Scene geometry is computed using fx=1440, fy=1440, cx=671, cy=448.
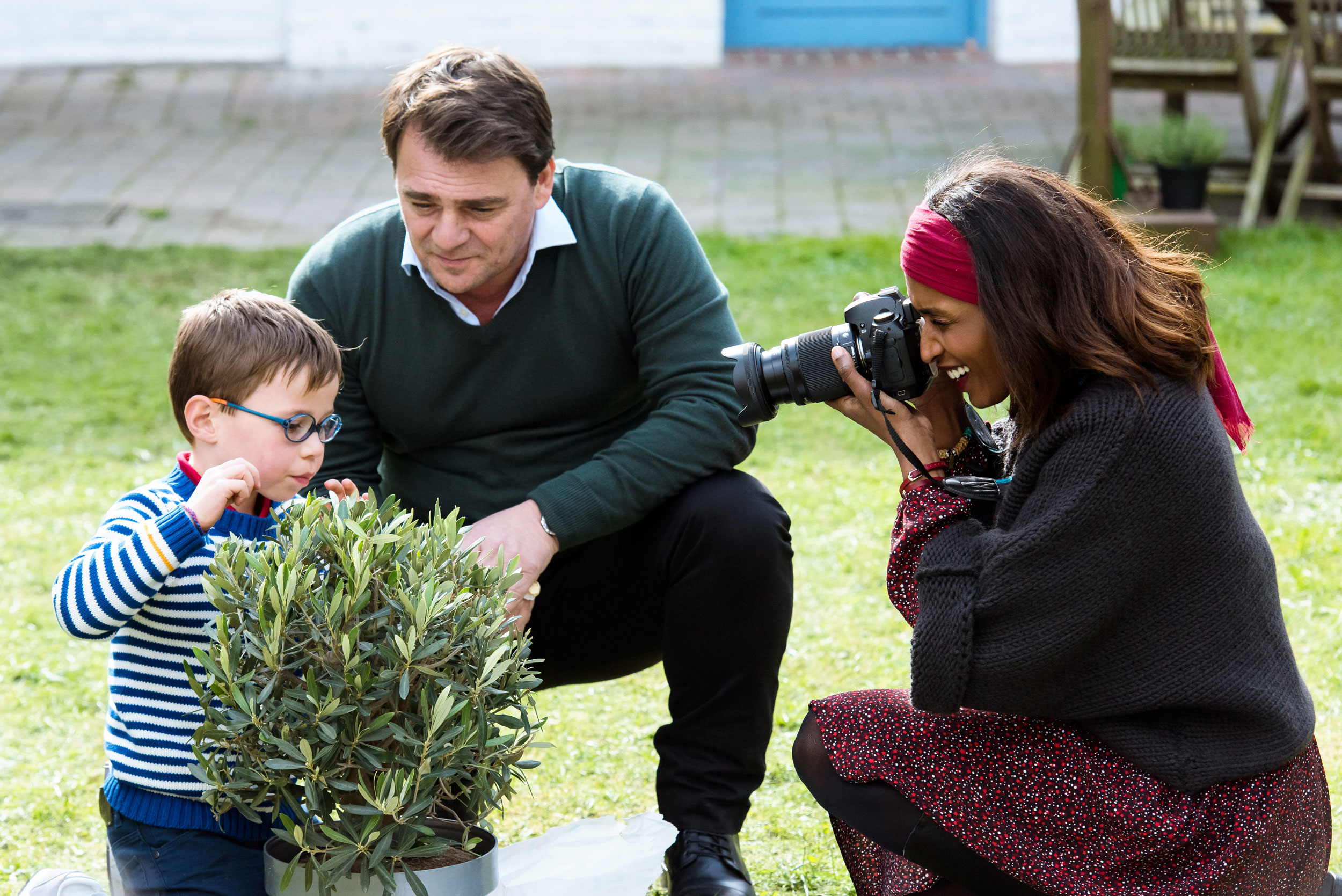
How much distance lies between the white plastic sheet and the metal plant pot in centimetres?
19

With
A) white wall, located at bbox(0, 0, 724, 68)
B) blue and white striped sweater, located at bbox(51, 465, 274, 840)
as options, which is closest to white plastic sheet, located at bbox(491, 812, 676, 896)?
blue and white striped sweater, located at bbox(51, 465, 274, 840)

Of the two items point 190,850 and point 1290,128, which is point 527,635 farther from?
point 1290,128

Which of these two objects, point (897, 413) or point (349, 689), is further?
point (897, 413)

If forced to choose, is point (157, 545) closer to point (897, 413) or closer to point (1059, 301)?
point (897, 413)

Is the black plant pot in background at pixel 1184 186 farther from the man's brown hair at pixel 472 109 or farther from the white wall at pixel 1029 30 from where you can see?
the man's brown hair at pixel 472 109

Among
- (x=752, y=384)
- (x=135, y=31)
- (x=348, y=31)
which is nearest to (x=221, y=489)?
(x=752, y=384)

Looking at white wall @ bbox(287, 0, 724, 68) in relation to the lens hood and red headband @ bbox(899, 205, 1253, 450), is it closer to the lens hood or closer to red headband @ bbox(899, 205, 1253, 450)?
the lens hood

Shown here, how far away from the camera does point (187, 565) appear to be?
1984 millimetres

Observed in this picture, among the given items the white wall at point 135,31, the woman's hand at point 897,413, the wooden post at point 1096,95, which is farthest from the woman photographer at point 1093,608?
the white wall at point 135,31

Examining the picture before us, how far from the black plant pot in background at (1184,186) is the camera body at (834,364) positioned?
15.7ft

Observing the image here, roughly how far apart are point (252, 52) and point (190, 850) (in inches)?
378

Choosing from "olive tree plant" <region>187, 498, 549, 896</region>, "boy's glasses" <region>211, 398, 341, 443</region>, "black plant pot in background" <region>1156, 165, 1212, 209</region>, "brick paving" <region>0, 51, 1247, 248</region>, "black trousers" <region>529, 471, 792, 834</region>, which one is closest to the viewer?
"olive tree plant" <region>187, 498, 549, 896</region>

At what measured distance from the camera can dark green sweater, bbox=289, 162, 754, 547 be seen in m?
2.52

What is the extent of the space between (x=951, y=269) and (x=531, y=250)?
34.7 inches
